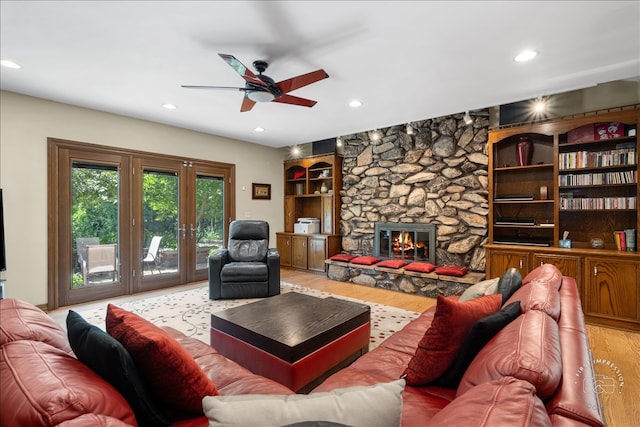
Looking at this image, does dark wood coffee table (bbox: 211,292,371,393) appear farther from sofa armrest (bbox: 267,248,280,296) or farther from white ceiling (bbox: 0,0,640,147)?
white ceiling (bbox: 0,0,640,147)

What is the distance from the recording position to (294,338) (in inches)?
81.0

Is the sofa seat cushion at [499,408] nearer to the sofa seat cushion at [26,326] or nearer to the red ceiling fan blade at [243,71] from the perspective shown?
the sofa seat cushion at [26,326]

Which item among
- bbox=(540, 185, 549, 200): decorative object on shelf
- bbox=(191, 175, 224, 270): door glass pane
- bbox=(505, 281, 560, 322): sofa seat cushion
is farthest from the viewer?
bbox=(191, 175, 224, 270): door glass pane

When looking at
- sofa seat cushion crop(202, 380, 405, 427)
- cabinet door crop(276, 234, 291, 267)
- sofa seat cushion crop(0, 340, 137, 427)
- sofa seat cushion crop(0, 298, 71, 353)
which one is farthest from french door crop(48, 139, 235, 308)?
sofa seat cushion crop(202, 380, 405, 427)

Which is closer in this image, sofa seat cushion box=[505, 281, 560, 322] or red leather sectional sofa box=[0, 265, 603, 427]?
red leather sectional sofa box=[0, 265, 603, 427]

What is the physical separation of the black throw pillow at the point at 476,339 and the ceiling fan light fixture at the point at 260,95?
8.27 feet

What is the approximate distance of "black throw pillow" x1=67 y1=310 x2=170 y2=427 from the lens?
0.98m

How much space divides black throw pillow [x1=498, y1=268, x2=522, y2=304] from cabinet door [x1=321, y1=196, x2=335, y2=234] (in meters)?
4.30

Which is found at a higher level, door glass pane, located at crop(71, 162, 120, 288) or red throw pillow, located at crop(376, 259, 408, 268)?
door glass pane, located at crop(71, 162, 120, 288)

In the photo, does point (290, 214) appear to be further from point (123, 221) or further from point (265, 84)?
point (265, 84)

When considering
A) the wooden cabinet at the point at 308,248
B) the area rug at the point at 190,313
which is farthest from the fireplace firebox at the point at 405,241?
the area rug at the point at 190,313

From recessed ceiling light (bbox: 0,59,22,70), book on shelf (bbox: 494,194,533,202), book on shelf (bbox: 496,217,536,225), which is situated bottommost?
book on shelf (bbox: 496,217,536,225)

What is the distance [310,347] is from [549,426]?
1.53 meters

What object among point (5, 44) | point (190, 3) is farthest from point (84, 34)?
point (190, 3)
